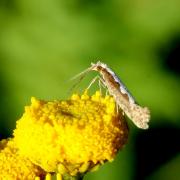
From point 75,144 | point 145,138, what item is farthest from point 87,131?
point 145,138

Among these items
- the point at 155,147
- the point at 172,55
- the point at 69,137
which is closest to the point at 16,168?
the point at 69,137

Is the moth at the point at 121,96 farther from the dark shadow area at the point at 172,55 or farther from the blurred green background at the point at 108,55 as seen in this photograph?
the dark shadow area at the point at 172,55

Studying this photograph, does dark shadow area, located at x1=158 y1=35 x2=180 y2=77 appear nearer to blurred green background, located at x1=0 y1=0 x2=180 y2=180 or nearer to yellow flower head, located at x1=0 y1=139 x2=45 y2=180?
blurred green background, located at x1=0 y1=0 x2=180 y2=180

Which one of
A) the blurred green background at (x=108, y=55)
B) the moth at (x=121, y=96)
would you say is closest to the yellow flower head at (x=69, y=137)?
the moth at (x=121, y=96)

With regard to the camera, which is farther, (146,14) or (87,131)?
(146,14)

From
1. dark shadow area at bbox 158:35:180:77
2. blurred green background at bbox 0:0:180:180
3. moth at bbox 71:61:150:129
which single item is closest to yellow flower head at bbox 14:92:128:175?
moth at bbox 71:61:150:129

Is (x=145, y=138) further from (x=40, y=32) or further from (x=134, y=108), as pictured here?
(x=134, y=108)
